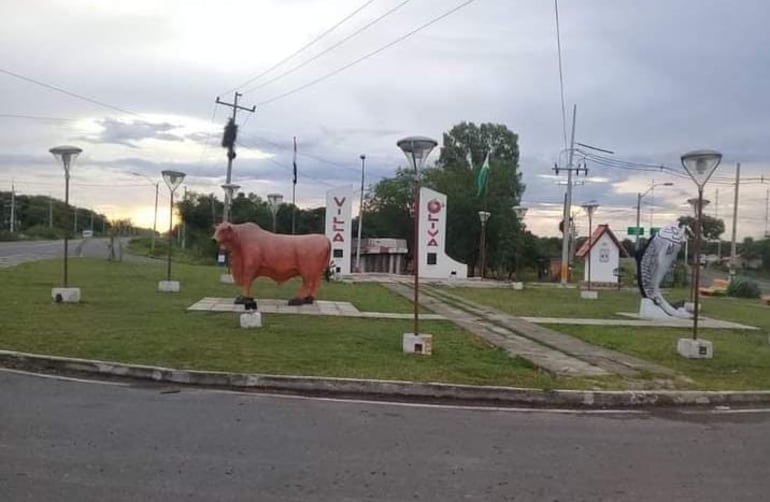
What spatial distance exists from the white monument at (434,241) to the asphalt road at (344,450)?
35253 millimetres

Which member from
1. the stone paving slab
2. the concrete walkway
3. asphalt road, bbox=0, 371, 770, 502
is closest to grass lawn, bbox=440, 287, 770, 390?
the concrete walkway

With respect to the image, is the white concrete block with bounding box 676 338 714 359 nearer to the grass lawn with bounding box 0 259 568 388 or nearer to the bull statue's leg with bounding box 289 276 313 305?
the grass lawn with bounding box 0 259 568 388

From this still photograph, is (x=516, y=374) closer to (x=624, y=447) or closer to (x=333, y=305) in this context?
(x=624, y=447)

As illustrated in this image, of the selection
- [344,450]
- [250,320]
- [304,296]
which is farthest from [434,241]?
[344,450]

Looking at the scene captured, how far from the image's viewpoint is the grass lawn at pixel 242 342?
35.4ft

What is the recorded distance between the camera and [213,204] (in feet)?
302

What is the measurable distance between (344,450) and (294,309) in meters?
13.2

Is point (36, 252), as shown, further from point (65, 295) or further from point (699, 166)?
point (699, 166)

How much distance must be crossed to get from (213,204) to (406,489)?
292ft

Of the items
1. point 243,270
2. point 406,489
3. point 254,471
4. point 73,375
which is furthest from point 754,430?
point 243,270

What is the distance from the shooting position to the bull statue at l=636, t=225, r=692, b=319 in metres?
22.2

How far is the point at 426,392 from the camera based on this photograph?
32.0 ft

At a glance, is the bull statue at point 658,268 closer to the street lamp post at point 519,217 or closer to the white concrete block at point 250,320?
the white concrete block at point 250,320

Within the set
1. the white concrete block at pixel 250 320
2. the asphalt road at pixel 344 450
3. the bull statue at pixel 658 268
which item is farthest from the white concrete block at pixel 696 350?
the bull statue at pixel 658 268
